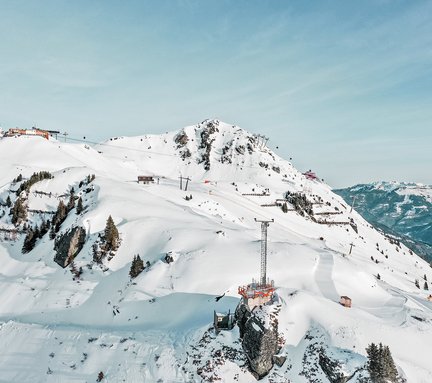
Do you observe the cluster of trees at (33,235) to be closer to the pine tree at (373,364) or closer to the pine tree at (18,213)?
the pine tree at (18,213)

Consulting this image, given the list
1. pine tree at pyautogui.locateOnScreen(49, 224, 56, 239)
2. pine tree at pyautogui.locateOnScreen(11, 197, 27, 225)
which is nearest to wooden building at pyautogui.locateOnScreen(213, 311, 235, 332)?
pine tree at pyautogui.locateOnScreen(49, 224, 56, 239)

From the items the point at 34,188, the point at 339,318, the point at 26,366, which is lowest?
the point at 26,366

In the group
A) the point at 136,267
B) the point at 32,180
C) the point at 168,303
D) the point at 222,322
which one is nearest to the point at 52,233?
the point at 136,267

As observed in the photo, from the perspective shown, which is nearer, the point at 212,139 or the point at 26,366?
the point at 26,366

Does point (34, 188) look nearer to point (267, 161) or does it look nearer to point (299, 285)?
point (299, 285)

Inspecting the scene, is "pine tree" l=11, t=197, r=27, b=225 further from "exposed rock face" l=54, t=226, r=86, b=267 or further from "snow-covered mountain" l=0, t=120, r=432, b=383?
"exposed rock face" l=54, t=226, r=86, b=267

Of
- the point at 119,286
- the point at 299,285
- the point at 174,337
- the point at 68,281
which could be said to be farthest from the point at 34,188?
the point at 299,285
